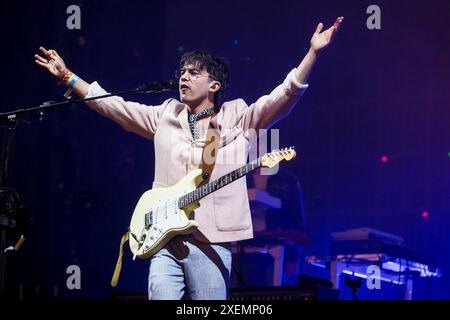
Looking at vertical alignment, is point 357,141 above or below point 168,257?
above

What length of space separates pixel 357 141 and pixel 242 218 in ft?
14.0

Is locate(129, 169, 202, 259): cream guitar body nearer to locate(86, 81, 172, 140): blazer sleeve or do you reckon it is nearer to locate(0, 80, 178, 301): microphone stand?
locate(86, 81, 172, 140): blazer sleeve

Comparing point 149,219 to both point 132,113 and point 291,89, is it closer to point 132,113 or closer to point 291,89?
point 132,113

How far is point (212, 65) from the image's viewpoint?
417 centimetres

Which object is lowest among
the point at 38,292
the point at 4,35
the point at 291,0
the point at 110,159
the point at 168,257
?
the point at 38,292

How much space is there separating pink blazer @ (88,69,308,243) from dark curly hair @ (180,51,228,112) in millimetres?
107

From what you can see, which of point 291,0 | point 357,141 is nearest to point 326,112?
point 357,141

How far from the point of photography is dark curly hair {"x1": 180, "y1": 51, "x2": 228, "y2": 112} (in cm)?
415

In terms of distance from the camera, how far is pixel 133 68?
735 centimetres

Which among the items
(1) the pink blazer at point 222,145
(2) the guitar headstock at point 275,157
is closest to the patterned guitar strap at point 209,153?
(1) the pink blazer at point 222,145

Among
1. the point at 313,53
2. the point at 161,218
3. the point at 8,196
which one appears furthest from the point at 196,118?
the point at 8,196

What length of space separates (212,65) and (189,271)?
1.17 meters

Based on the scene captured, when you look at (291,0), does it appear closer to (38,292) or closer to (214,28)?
(214,28)
